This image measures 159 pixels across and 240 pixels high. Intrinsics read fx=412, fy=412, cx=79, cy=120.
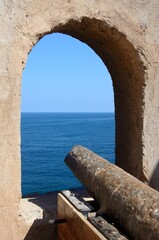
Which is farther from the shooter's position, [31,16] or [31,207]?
[31,207]

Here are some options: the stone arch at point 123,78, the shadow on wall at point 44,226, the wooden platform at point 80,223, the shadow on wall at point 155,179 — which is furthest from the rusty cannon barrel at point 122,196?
the shadow on wall at point 155,179

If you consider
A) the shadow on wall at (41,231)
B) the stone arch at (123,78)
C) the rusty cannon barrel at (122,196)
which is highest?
the stone arch at (123,78)

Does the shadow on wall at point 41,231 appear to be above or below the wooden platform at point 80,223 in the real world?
below

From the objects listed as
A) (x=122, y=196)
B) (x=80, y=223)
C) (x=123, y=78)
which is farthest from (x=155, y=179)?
(x=122, y=196)

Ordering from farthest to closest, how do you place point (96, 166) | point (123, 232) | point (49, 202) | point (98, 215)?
point (49, 202)
point (96, 166)
point (98, 215)
point (123, 232)

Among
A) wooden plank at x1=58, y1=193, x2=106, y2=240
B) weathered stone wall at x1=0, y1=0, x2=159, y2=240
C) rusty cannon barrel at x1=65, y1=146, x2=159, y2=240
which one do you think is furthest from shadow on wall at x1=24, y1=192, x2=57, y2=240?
rusty cannon barrel at x1=65, y1=146, x2=159, y2=240

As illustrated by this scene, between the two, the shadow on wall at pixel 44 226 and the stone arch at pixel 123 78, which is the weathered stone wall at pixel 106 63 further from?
the shadow on wall at pixel 44 226

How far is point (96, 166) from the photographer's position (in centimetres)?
443

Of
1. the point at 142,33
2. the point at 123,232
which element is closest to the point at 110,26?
the point at 142,33

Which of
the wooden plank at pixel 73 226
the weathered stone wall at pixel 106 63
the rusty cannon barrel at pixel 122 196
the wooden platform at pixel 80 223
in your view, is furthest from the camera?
the weathered stone wall at pixel 106 63

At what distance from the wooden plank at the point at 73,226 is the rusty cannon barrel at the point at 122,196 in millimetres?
206

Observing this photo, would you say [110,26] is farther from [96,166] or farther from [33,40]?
[96,166]

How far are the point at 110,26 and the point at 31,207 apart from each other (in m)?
2.63

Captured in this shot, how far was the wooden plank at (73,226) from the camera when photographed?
12.0 ft
